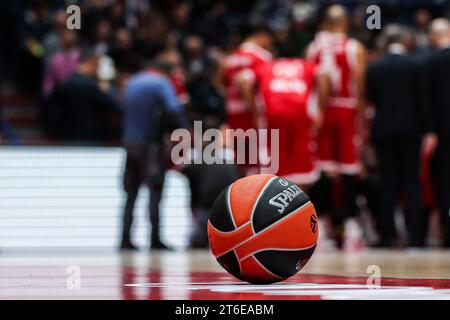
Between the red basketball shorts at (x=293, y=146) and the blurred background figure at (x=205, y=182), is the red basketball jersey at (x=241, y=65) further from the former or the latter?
the red basketball shorts at (x=293, y=146)

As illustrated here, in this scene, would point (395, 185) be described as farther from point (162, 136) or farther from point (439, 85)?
point (162, 136)

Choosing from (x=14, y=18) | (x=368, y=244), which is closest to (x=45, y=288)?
(x=368, y=244)

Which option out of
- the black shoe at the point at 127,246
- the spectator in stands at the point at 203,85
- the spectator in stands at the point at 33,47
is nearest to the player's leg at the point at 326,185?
the black shoe at the point at 127,246

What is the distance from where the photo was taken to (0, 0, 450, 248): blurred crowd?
45.6 feet

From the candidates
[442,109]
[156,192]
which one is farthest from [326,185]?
[156,192]

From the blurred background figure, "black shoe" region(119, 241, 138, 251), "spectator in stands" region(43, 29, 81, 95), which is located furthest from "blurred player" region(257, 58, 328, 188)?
"spectator in stands" region(43, 29, 81, 95)

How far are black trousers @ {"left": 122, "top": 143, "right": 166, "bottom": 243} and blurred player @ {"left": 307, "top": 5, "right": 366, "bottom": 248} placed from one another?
1904 mm

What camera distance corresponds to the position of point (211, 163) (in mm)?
12133

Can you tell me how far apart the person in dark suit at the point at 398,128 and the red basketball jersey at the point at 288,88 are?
0.75 m

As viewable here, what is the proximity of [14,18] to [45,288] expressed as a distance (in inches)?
581

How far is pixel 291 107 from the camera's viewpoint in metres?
11.9

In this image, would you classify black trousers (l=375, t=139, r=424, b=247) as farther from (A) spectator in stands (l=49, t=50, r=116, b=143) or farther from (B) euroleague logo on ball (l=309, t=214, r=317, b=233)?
(B) euroleague logo on ball (l=309, t=214, r=317, b=233)

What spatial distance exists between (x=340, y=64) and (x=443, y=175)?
1763 mm

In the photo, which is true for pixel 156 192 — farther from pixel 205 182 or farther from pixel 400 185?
A: pixel 400 185
